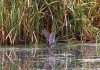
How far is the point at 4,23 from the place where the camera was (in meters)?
5.91

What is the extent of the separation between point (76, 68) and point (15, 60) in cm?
93

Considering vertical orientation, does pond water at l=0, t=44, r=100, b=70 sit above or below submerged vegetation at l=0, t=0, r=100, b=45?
below

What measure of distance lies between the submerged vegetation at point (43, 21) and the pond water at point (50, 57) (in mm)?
236

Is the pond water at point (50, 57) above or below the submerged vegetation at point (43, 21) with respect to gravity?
below

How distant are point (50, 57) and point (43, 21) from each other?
1487 mm

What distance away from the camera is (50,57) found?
4809mm

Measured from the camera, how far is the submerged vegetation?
19.3ft

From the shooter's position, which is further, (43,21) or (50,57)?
(43,21)

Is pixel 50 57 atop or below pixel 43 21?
below

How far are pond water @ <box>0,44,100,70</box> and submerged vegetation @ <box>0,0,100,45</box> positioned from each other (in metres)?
0.24

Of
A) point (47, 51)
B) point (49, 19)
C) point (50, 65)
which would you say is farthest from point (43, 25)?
point (50, 65)

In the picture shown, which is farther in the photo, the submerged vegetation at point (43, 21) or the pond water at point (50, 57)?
the submerged vegetation at point (43, 21)

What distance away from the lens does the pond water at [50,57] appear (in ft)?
13.8

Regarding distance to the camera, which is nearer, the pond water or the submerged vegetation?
the pond water
